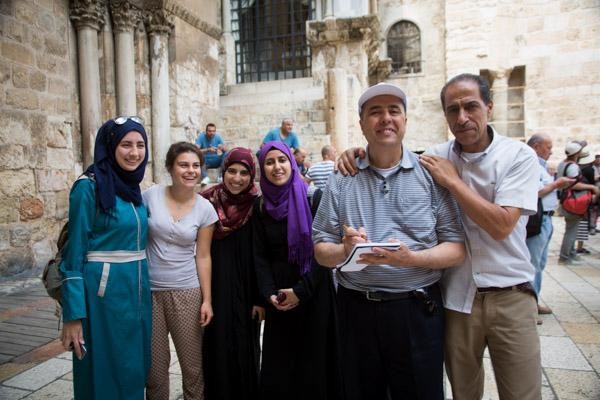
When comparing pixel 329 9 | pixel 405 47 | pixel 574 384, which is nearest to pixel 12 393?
pixel 574 384

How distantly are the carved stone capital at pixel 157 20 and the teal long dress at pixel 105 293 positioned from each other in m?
6.66

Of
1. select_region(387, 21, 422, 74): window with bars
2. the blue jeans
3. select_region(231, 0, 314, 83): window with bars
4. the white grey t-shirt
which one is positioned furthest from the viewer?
select_region(387, 21, 422, 74): window with bars

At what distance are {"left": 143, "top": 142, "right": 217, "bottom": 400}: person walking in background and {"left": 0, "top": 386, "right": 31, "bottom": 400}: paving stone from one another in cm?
108

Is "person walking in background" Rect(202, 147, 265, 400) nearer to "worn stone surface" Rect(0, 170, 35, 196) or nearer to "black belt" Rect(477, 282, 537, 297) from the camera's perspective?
"black belt" Rect(477, 282, 537, 297)

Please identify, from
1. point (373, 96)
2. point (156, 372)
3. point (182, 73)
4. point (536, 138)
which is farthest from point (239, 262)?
point (182, 73)

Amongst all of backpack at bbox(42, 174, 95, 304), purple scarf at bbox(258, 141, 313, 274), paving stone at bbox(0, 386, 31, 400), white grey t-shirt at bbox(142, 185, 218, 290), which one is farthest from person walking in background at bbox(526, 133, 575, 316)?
paving stone at bbox(0, 386, 31, 400)

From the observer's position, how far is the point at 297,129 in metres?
10.0

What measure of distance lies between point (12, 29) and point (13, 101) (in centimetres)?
89

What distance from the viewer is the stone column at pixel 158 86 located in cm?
798

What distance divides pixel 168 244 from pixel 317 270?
0.85 metres

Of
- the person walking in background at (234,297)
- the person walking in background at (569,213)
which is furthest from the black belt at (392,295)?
the person walking in background at (569,213)

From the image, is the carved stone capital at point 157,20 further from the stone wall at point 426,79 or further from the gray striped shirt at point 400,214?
the stone wall at point 426,79

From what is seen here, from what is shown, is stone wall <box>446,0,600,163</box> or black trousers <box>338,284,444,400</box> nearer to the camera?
black trousers <box>338,284,444,400</box>

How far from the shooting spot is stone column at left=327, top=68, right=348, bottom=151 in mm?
9727
